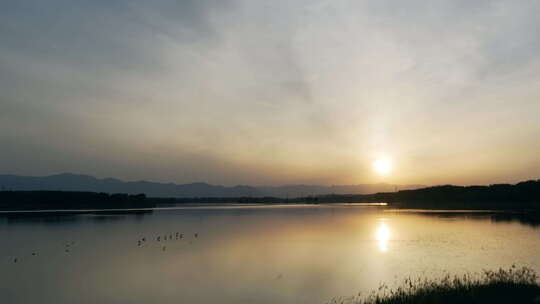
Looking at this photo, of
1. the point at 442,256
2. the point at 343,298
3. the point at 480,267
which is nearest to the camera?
the point at 343,298

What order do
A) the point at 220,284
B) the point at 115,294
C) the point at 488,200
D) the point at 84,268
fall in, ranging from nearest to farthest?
the point at 115,294
the point at 220,284
the point at 84,268
the point at 488,200

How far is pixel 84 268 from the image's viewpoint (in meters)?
30.0

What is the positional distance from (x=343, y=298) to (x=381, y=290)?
99.3 inches

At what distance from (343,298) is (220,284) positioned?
7542 mm

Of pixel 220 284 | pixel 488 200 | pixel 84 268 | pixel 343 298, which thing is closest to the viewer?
pixel 343 298

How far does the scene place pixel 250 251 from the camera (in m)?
38.6

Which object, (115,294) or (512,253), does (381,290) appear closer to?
(115,294)

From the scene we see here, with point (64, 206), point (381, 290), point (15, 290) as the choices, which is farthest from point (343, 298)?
point (64, 206)

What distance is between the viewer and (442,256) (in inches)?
1272

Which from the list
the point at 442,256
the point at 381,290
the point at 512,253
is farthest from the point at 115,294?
the point at 512,253

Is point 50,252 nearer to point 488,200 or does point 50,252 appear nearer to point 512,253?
point 512,253

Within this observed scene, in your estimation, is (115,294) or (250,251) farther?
(250,251)

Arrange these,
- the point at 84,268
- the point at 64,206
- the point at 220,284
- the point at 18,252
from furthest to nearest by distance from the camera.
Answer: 1. the point at 64,206
2. the point at 18,252
3. the point at 84,268
4. the point at 220,284

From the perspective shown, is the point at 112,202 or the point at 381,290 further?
the point at 112,202
